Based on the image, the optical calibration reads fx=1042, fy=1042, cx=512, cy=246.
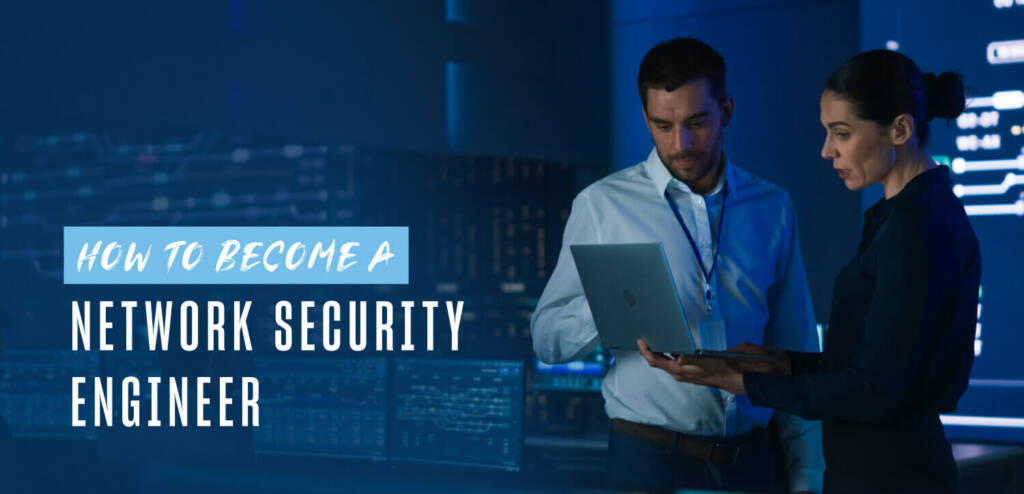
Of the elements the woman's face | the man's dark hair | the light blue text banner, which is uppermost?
the man's dark hair

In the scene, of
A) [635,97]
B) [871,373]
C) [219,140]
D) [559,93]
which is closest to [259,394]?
[219,140]

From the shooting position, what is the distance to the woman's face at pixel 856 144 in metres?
1.38

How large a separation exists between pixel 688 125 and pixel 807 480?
63 cm

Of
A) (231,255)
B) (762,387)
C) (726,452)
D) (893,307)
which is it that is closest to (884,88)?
(893,307)

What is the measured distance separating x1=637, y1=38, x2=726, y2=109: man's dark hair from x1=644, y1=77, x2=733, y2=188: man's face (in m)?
0.01

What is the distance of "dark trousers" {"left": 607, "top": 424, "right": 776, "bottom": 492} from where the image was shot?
1699mm

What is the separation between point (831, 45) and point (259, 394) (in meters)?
2.61

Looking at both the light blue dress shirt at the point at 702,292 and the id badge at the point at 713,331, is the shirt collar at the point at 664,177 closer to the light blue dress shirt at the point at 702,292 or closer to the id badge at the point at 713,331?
the light blue dress shirt at the point at 702,292

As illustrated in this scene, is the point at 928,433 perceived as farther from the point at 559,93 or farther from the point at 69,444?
the point at 559,93

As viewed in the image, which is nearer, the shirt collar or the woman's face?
the woman's face

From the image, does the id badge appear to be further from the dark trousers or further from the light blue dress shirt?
the dark trousers

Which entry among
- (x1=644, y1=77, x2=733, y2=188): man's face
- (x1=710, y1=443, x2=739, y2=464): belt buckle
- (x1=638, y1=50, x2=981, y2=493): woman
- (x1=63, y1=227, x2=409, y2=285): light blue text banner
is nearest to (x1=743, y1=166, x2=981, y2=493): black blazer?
(x1=638, y1=50, x2=981, y2=493): woman

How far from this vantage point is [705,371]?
152 cm

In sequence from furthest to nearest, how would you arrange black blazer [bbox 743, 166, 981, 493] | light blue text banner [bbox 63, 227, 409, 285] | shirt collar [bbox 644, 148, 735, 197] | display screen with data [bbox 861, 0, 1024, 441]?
display screen with data [bbox 861, 0, 1024, 441]
light blue text banner [bbox 63, 227, 409, 285]
shirt collar [bbox 644, 148, 735, 197]
black blazer [bbox 743, 166, 981, 493]
